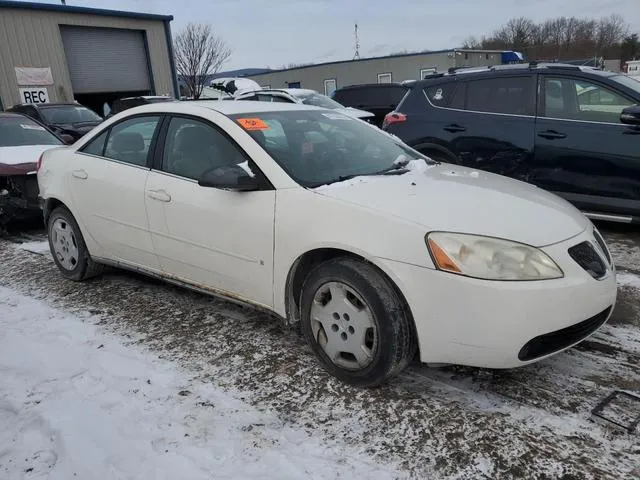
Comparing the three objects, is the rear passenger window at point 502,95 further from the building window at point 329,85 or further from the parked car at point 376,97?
the building window at point 329,85

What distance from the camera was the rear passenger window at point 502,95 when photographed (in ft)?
18.7

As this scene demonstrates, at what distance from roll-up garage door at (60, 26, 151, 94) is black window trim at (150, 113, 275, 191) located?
1925cm

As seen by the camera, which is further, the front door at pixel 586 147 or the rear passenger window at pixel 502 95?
the rear passenger window at pixel 502 95

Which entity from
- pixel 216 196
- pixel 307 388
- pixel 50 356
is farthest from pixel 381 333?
pixel 50 356

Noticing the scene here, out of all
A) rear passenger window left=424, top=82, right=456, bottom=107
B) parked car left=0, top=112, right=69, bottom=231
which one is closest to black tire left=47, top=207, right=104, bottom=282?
parked car left=0, top=112, right=69, bottom=231

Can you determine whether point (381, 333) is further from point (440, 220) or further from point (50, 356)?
point (50, 356)

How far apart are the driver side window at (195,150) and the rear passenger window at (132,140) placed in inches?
9.2

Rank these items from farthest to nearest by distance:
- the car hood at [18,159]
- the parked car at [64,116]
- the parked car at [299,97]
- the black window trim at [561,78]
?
the parked car at [299,97], the parked car at [64,116], the car hood at [18,159], the black window trim at [561,78]

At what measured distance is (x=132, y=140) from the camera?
13.4ft

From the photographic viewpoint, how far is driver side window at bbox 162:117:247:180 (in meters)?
3.41

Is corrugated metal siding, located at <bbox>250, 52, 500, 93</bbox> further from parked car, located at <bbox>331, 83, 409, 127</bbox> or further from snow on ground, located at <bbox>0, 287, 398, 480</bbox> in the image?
snow on ground, located at <bbox>0, 287, 398, 480</bbox>

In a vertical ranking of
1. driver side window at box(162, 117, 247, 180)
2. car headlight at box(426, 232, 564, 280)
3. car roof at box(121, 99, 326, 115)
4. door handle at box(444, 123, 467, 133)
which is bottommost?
car headlight at box(426, 232, 564, 280)

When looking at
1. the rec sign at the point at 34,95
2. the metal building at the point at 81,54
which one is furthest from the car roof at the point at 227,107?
the rec sign at the point at 34,95

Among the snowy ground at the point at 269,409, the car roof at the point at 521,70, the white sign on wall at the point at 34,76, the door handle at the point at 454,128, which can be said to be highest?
the white sign on wall at the point at 34,76
